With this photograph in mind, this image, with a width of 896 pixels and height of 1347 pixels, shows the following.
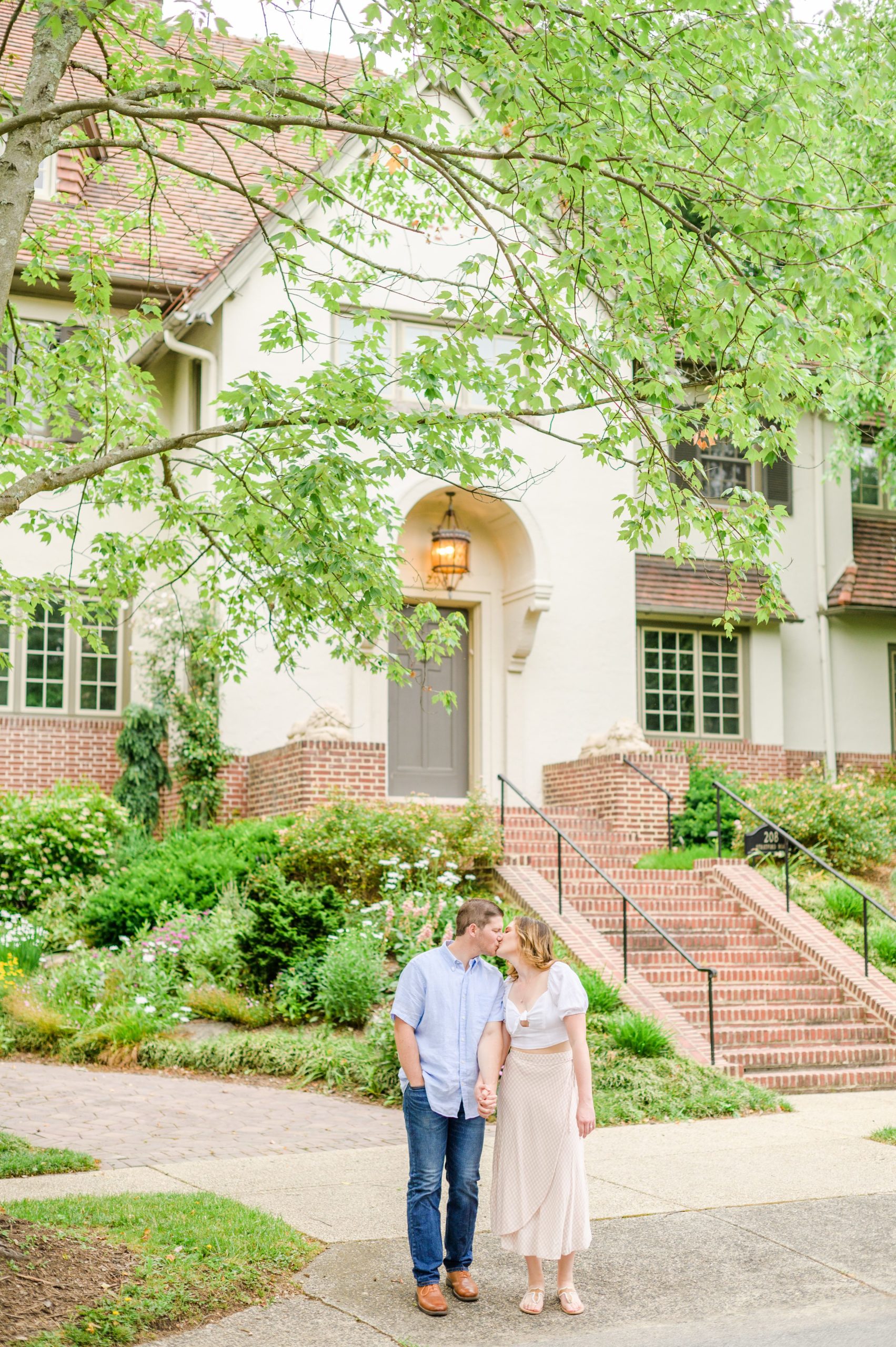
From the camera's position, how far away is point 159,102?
29.0ft

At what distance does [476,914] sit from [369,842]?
775 cm

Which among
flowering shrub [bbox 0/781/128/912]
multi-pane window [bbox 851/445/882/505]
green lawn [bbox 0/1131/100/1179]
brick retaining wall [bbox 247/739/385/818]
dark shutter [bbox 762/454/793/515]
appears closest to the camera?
green lawn [bbox 0/1131/100/1179]

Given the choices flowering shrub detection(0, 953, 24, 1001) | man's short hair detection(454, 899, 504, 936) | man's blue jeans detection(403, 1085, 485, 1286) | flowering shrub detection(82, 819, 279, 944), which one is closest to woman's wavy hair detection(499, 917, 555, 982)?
man's short hair detection(454, 899, 504, 936)

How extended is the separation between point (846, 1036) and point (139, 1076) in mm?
5922

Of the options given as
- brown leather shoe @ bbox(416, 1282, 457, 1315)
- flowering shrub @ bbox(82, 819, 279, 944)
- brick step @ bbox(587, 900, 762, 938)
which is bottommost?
brown leather shoe @ bbox(416, 1282, 457, 1315)

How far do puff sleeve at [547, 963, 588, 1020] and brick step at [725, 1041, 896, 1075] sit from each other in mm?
5718

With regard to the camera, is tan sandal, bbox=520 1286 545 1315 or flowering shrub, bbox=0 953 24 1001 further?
flowering shrub, bbox=0 953 24 1001

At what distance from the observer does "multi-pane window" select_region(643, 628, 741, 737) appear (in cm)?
A: 1981

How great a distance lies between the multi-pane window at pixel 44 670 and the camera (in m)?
17.6

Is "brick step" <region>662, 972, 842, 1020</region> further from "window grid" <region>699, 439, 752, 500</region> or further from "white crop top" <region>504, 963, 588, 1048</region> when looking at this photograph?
"window grid" <region>699, 439, 752, 500</region>

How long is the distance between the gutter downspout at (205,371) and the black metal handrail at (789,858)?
7.78m

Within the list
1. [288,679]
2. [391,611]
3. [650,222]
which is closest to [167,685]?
[288,679]

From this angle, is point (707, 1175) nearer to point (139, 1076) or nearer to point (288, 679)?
point (139, 1076)

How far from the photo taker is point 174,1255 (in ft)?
19.0
